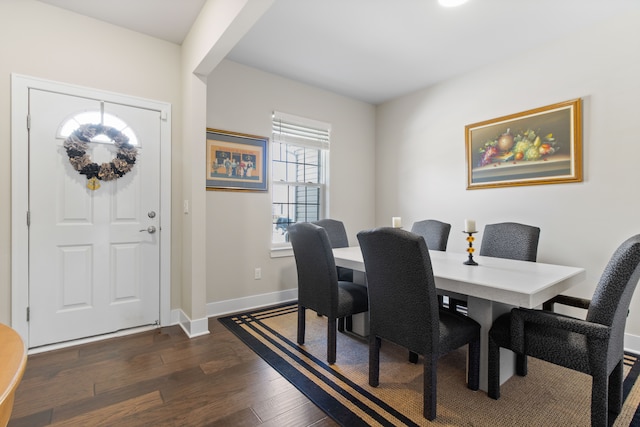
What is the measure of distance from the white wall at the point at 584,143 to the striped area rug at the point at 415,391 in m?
0.99

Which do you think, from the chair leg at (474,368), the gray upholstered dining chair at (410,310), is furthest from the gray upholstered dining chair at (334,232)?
the chair leg at (474,368)

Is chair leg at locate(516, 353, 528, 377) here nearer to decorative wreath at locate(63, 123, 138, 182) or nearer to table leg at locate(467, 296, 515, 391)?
table leg at locate(467, 296, 515, 391)

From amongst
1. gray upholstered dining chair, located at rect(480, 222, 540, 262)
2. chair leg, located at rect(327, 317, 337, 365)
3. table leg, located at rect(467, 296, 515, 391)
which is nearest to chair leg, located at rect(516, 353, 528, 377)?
table leg, located at rect(467, 296, 515, 391)

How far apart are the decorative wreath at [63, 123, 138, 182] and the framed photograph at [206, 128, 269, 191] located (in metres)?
0.70

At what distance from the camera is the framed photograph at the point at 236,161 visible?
125 inches

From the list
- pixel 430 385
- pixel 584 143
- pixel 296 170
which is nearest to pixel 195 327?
pixel 430 385

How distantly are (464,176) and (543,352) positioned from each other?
2.30 metres

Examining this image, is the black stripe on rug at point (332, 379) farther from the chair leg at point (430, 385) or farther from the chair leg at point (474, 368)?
the chair leg at point (474, 368)

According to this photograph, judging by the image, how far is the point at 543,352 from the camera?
154cm

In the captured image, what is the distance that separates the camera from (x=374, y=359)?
1.90 meters

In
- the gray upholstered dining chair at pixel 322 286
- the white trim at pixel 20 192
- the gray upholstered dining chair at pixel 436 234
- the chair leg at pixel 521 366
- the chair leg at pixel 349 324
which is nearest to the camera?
the chair leg at pixel 521 366

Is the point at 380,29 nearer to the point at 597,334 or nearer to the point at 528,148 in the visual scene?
the point at 528,148

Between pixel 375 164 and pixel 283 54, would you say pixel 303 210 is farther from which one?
pixel 283 54

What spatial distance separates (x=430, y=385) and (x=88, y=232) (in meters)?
2.71
